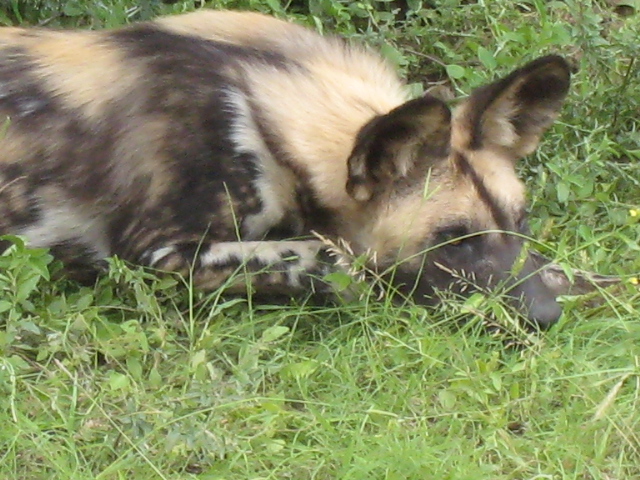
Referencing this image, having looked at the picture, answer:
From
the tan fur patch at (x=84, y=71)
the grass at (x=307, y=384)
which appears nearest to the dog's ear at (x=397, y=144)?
the grass at (x=307, y=384)

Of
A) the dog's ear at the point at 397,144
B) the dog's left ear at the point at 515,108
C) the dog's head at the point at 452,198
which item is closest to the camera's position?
the dog's ear at the point at 397,144

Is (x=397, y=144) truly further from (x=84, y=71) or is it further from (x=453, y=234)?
(x=84, y=71)

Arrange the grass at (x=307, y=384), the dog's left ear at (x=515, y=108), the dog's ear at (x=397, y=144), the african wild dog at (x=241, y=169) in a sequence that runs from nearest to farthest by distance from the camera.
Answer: the grass at (x=307, y=384), the dog's ear at (x=397, y=144), the african wild dog at (x=241, y=169), the dog's left ear at (x=515, y=108)

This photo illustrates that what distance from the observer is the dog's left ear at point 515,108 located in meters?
3.72

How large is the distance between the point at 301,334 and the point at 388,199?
0.50m

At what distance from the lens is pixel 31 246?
3830 mm

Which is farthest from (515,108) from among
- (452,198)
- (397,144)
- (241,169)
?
(241,169)

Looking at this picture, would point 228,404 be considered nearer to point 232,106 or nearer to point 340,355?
point 340,355

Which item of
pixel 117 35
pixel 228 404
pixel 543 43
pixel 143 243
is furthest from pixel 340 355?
pixel 543 43

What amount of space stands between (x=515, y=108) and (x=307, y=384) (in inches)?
46.8

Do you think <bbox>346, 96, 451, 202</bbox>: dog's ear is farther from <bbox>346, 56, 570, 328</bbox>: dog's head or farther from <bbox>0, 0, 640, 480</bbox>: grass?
<bbox>0, 0, 640, 480</bbox>: grass

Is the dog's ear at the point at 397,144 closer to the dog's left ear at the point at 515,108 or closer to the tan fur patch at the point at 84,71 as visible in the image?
the dog's left ear at the point at 515,108

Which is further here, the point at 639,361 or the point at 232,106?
the point at 232,106

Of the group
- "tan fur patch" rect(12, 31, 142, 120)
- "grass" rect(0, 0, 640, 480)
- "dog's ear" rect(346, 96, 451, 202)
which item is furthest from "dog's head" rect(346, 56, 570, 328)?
"tan fur patch" rect(12, 31, 142, 120)
